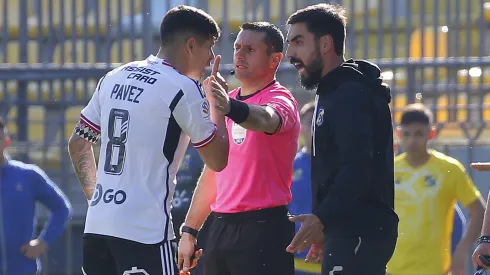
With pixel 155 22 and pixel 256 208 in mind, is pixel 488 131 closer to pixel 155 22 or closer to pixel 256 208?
pixel 155 22

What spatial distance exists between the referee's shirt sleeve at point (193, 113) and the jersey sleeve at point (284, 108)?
0.65 meters

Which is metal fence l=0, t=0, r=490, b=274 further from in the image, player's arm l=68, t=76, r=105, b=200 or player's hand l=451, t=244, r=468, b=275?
player's arm l=68, t=76, r=105, b=200

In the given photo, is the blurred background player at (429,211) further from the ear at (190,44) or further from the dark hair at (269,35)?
the ear at (190,44)

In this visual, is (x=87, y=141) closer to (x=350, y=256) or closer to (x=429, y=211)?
(x=350, y=256)

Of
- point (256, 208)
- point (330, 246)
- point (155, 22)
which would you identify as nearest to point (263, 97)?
point (256, 208)

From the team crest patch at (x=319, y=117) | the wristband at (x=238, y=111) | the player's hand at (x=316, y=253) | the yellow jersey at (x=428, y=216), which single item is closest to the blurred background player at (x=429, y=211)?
the yellow jersey at (x=428, y=216)

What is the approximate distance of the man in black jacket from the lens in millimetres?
5281

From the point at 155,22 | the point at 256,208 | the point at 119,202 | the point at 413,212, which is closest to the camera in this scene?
the point at 119,202

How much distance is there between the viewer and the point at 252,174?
6.14m

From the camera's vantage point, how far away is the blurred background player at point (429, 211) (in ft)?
26.5

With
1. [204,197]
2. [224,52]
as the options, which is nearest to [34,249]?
[224,52]

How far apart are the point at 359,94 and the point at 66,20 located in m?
4.78

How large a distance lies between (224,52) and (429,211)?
8.37 ft

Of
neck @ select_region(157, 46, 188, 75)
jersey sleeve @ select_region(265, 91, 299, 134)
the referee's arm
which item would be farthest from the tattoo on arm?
jersey sleeve @ select_region(265, 91, 299, 134)
